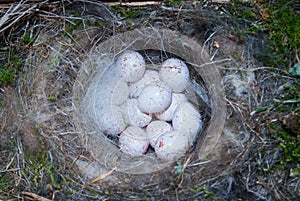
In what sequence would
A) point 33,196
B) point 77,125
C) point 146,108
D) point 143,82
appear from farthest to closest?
point 143,82
point 146,108
point 77,125
point 33,196

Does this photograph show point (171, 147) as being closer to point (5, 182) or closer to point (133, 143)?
point (133, 143)

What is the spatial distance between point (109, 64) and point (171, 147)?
487 millimetres

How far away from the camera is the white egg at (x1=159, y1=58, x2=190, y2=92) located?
2.57 metres

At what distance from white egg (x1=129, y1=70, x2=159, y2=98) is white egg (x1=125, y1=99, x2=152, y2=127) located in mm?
41

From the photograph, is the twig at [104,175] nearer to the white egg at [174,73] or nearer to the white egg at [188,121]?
the white egg at [188,121]

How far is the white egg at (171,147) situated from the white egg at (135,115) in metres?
0.19

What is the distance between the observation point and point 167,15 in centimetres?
253

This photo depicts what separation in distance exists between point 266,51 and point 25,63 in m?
1.02

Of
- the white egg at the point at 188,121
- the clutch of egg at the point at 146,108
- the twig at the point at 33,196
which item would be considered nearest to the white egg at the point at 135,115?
the clutch of egg at the point at 146,108

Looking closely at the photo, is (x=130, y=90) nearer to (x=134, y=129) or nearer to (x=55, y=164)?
(x=134, y=129)

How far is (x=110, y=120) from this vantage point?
264cm

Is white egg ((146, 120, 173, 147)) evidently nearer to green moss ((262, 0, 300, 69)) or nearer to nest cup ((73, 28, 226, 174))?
nest cup ((73, 28, 226, 174))

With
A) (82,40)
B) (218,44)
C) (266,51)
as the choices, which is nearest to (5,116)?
(82,40)

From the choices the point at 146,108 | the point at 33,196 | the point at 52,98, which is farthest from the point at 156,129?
the point at 33,196
